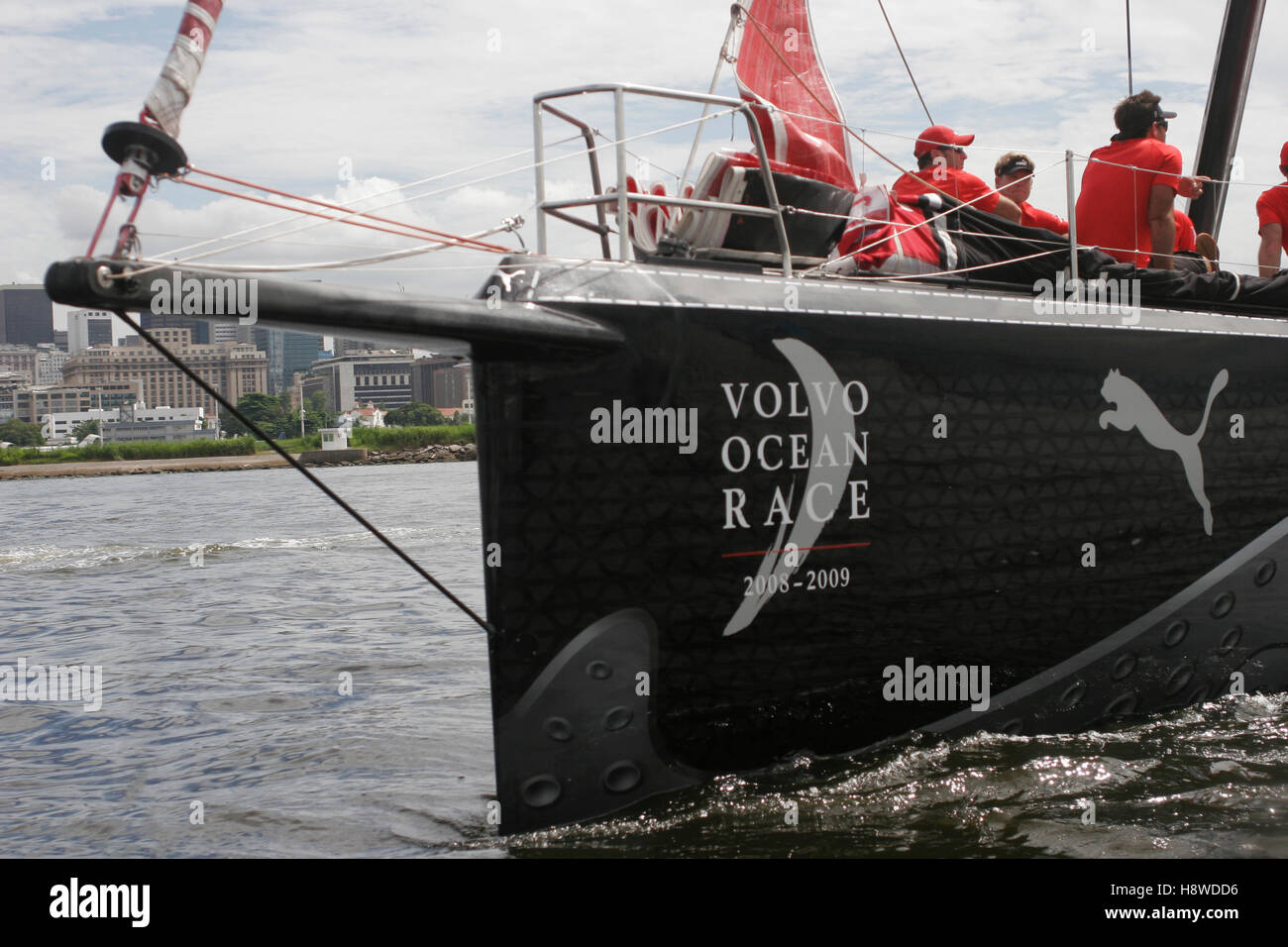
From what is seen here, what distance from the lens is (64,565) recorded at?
1842 centimetres

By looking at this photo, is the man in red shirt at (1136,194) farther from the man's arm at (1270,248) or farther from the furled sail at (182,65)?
the furled sail at (182,65)

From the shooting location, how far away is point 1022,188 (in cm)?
743

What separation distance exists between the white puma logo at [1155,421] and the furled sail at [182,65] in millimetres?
4525

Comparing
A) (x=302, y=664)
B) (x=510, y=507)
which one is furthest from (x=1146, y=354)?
(x=302, y=664)

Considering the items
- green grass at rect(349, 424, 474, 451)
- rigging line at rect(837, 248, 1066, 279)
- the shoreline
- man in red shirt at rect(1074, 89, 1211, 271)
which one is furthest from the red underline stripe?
green grass at rect(349, 424, 474, 451)

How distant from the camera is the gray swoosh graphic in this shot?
520 cm

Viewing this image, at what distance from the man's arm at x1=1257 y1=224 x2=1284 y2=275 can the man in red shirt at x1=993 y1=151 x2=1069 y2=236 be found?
1.32m

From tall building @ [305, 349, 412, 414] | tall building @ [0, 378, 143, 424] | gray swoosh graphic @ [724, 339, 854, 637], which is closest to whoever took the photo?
gray swoosh graphic @ [724, 339, 854, 637]

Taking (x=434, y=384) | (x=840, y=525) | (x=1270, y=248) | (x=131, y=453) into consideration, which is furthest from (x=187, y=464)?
(x=840, y=525)

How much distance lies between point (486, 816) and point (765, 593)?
1808 mm

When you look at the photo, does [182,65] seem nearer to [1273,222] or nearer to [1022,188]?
[1022,188]

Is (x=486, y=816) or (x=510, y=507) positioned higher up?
(x=510, y=507)

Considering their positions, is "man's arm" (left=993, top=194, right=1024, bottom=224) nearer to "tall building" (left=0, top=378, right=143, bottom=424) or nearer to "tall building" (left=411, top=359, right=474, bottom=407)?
"tall building" (left=411, top=359, right=474, bottom=407)
